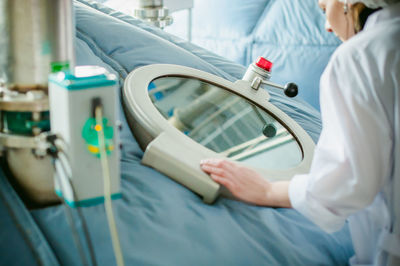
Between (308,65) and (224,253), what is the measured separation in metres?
1.84

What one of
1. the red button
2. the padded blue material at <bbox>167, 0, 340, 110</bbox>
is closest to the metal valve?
the red button

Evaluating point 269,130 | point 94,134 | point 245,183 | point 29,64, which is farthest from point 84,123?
point 269,130

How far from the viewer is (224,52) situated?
281 centimetres

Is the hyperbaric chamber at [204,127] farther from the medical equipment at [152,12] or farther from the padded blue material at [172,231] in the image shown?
the medical equipment at [152,12]

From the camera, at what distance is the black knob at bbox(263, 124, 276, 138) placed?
1.10 meters

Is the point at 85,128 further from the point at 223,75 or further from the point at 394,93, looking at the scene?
the point at 223,75

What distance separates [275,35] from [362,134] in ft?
6.50

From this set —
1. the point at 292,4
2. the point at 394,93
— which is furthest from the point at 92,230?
the point at 292,4

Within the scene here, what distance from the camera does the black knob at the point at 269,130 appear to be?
1.10m

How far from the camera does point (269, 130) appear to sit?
1.12 m

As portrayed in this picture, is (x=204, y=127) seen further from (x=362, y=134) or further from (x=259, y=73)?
(x=362, y=134)

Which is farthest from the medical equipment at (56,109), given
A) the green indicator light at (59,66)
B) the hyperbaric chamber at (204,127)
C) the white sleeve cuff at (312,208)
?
the white sleeve cuff at (312,208)

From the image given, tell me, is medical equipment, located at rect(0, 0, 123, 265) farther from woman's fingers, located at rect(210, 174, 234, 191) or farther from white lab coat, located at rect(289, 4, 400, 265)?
white lab coat, located at rect(289, 4, 400, 265)

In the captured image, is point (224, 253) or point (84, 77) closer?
point (84, 77)
